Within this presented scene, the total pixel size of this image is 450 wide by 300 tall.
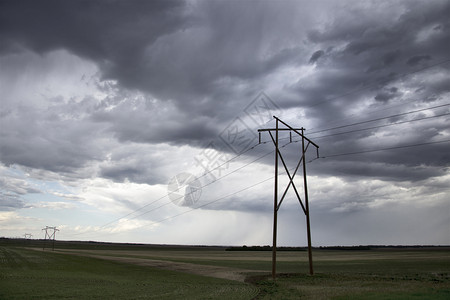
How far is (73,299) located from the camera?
24609mm

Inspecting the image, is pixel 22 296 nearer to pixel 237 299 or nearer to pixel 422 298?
pixel 237 299

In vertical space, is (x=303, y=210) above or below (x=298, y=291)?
above

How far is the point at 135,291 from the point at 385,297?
1925cm

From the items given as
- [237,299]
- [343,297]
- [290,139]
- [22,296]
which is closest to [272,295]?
[237,299]

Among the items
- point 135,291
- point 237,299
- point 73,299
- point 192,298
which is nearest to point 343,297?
point 237,299

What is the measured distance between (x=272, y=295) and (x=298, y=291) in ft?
11.5

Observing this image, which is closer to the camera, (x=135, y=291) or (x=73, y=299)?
(x=73, y=299)

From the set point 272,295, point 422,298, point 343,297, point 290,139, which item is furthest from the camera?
point 290,139

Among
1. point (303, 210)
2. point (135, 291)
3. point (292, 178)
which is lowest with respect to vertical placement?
point (135, 291)

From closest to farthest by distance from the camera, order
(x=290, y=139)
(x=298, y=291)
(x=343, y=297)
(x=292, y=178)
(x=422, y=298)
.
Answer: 1. (x=422, y=298)
2. (x=343, y=297)
3. (x=298, y=291)
4. (x=292, y=178)
5. (x=290, y=139)

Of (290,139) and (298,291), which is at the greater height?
(290,139)

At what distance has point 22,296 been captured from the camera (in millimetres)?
25250

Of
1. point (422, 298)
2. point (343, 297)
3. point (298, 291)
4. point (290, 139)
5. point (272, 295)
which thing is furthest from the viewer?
point (290, 139)

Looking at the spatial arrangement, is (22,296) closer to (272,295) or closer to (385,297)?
(272,295)
